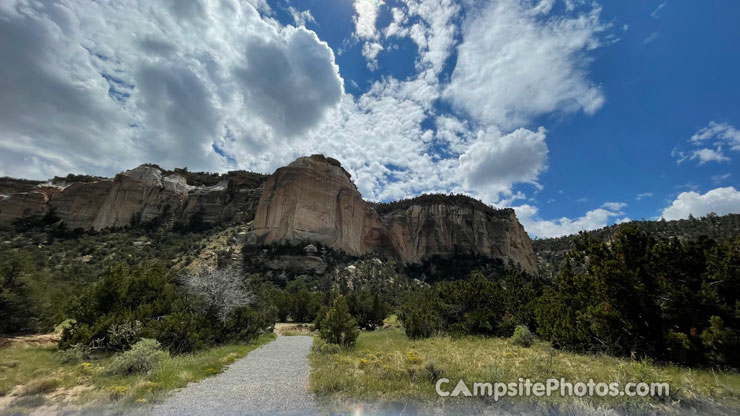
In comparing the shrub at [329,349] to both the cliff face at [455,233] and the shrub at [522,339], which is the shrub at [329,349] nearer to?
the shrub at [522,339]

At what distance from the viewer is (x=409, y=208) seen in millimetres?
85500

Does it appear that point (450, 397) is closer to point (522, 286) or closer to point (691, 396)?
point (691, 396)

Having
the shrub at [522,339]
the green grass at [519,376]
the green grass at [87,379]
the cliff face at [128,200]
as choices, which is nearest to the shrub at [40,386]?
the green grass at [87,379]

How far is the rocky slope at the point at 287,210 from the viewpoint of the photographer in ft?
192

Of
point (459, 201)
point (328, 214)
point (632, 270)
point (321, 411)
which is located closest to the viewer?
point (321, 411)

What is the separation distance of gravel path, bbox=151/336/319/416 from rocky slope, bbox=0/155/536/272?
48.5 metres

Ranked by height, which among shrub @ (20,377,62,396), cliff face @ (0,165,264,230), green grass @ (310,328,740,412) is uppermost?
cliff face @ (0,165,264,230)

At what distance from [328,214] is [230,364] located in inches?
2050

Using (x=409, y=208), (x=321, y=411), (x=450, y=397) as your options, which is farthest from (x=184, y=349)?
(x=409, y=208)

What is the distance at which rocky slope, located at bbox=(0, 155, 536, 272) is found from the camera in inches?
2309

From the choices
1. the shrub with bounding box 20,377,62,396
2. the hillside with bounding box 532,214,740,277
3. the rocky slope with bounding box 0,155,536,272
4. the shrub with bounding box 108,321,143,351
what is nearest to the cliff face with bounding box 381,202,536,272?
the rocky slope with bounding box 0,155,536,272

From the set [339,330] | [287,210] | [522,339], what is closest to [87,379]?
[339,330]

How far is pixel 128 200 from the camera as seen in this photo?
61.2m

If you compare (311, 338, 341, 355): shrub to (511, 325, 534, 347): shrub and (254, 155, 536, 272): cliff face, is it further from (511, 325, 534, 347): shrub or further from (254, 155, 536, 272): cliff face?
(254, 155, 536, 272): cliff face
